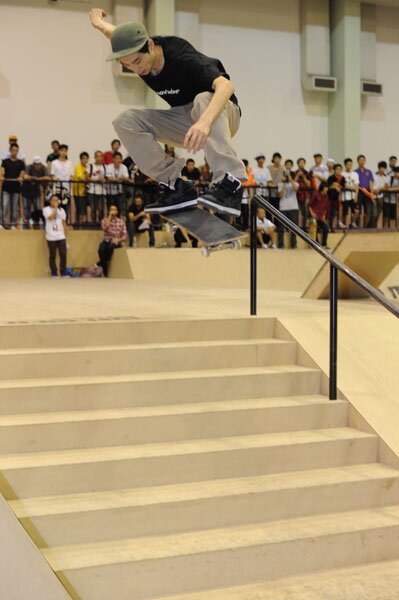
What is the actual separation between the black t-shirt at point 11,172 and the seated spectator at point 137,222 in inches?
72.8

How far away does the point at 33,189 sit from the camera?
12.8 m

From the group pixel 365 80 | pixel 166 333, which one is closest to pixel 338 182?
pixel 365 80

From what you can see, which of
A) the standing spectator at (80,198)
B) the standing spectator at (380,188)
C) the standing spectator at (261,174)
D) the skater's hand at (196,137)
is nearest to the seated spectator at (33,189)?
the standing spectator at (80,198)

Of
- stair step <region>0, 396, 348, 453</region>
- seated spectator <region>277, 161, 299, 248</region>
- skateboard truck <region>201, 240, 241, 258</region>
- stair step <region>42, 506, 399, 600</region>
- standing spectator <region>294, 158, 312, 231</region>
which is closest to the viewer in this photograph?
stair step <region>42, 506, 399, 600</region>

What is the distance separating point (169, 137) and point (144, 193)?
8236 mm

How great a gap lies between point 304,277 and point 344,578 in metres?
8.09

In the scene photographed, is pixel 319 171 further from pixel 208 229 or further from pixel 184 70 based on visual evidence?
pixel 184 70

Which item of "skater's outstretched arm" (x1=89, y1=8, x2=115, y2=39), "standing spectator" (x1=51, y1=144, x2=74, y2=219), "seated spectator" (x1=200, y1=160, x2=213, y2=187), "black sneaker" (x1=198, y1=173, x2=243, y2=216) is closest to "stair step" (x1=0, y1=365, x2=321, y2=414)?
"black sneaker" (x1=198, y1=173, x2=243, y2=216)

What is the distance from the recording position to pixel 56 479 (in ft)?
12.4

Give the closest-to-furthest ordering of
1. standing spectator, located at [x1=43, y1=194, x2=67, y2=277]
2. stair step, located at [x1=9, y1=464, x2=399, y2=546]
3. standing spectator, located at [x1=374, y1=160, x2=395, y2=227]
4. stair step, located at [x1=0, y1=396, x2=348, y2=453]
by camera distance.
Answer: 1. stair step, located at [x1=9, y1=464, x2=399, y2=546]
2. stair step, located at [x1=0, y1=396, x2=348, y2=453]
3. standing spectator, located at [x1=43, y1=194, x2=67, y2=277]
4. standing spectator, located at [x1=374, y1=160, x2=395, y2=227]

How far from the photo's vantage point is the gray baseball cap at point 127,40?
4.55 m

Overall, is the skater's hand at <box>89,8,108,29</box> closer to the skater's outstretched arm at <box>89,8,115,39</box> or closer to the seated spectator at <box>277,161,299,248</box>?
the skater's outstretched arm at <box>89,8,115,39</box>

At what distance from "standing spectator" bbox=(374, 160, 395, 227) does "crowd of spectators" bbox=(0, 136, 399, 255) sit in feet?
0.09

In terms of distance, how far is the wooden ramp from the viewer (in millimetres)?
6739
